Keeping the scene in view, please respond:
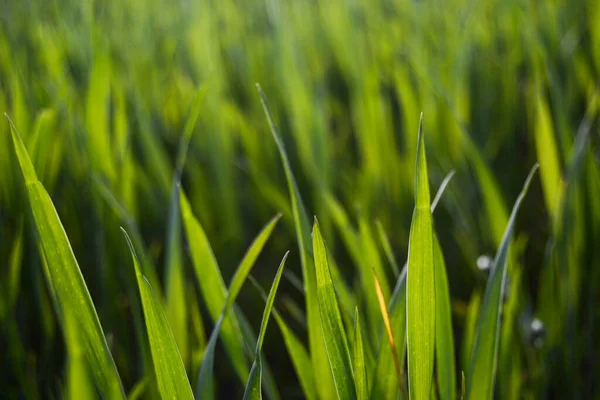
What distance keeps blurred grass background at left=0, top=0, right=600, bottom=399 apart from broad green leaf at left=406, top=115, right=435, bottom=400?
0.12m

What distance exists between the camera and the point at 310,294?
1.10 feet

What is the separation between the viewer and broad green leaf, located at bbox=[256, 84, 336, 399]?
1.07ft

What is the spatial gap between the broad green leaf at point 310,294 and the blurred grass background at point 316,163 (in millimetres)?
77

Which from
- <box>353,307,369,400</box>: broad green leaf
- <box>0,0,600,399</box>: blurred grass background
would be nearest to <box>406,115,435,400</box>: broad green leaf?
<box>353,307,369,400</box>: broad green leaf

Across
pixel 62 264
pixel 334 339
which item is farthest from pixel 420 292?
pixel 62 264

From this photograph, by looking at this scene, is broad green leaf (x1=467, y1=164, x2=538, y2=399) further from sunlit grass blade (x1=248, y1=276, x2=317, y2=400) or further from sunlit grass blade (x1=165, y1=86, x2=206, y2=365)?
sunlit grass blade (x1=165, y1=86, x2=206, y2=365)

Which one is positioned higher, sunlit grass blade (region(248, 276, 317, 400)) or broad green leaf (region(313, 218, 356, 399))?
broad green leaf (region(313, 218, 356, 399))

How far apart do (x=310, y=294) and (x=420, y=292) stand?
88 millimetres

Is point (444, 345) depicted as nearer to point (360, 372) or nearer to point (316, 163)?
point (360, 372)

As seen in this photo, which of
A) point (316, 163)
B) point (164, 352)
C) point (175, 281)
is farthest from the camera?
point (316, 163)

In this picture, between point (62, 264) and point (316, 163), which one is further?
point (316, 163)

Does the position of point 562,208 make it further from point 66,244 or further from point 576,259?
point 66,244

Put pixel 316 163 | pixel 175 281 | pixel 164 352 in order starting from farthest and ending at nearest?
pixel 316 163 < pixel 175 281 < pixel 164 352

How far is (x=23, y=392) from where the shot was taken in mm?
420
